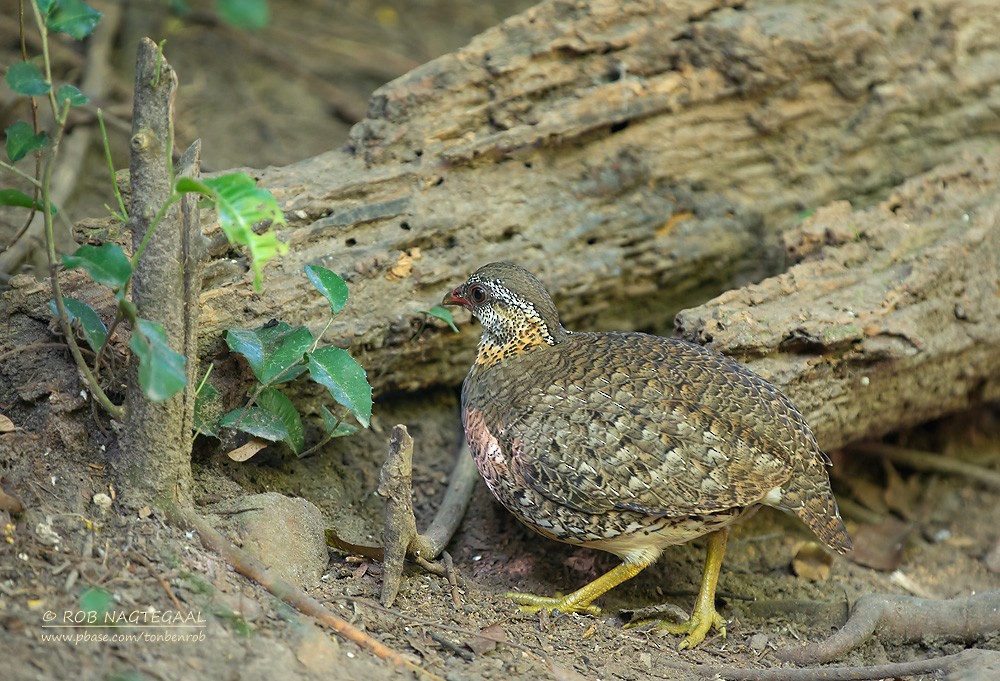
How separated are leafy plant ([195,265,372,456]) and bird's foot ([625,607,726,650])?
1687 millimetres

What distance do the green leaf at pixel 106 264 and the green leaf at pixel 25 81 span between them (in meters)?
0.67

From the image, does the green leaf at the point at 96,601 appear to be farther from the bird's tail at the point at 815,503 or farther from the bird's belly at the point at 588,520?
the bird's tail at the point at 815,503

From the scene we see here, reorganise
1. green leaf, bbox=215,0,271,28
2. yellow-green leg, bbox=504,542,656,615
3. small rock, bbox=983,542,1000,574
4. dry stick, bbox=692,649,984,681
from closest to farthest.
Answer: green leaf, bbox=215,0,271,28, dry stick, bbox=692,649,984,681, yellow-green leg, bbox=504,542,656,615, small rock, bbox=983,542,1000,574

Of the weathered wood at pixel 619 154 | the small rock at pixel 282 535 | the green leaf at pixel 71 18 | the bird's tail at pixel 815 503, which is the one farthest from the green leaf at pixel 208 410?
the bird's tail at pixel 815 503

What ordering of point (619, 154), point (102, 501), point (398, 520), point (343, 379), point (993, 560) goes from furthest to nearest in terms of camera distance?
point (619, 154) → point (993, 560) → point (343, 379) → point (398, 520) → point (102, 501)

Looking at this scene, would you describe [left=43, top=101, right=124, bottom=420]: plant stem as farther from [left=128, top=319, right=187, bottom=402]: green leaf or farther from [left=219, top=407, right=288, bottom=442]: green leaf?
[left=219, top=407, right=288, bottom=442]: green leaf

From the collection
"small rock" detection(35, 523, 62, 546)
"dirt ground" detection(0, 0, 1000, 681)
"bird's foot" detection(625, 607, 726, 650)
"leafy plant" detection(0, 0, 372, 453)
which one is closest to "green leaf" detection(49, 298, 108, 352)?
"leafy plant" detection(0, 0, 372, 453)

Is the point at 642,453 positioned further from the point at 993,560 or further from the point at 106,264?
the point at 993,560

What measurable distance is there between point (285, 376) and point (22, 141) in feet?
4.72

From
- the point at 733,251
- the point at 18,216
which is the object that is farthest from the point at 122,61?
the point at 733,251

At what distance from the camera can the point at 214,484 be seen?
4.48m

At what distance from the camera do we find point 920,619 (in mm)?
4664

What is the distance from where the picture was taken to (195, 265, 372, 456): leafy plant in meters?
4.23

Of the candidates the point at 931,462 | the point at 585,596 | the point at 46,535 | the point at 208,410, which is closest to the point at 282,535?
the point at 208,410
